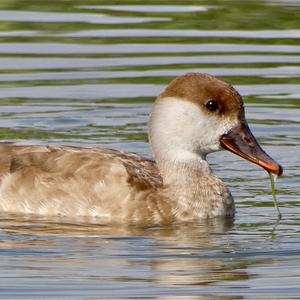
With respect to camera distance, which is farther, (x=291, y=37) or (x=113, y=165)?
(x=291, y=37)

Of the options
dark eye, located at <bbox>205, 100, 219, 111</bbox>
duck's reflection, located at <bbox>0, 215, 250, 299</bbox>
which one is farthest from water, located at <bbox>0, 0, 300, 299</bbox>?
dark eye, located at <bbox>205, 100, 219, 111</bbox>

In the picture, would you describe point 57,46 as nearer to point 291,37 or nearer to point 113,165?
point 291,37

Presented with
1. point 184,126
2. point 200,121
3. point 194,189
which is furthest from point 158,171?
point 200,121

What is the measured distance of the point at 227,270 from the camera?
1062cm

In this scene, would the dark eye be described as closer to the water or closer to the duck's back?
the duck's back

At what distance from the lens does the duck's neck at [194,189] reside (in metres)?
12.5

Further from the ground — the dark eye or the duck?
the dark eye

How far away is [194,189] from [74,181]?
1003 mm

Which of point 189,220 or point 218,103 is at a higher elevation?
point 218,103

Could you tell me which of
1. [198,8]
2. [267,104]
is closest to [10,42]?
[198,8]

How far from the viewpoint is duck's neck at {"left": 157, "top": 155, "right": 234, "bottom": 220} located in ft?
41.1

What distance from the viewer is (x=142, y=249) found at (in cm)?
1126

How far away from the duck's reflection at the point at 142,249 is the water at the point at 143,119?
1cm

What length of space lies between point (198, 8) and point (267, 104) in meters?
4.26
